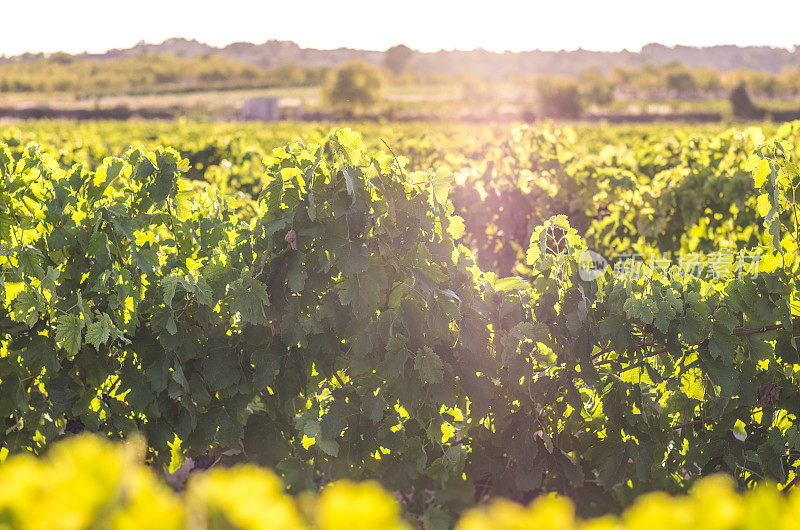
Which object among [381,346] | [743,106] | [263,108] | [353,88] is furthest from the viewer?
[353,88]

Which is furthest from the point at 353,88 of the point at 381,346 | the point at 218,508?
the point at 218,508

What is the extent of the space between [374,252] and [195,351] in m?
0.86

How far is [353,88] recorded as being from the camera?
75812 millimetres

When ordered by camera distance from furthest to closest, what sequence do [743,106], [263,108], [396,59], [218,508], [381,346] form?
[396,59] < [743,106] < [263,108] < [381,346] < [218,508]

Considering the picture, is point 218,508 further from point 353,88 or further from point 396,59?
point 396,59

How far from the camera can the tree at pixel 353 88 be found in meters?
75.8

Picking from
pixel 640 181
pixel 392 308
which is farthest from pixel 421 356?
pixel 640 181

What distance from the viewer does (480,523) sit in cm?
72

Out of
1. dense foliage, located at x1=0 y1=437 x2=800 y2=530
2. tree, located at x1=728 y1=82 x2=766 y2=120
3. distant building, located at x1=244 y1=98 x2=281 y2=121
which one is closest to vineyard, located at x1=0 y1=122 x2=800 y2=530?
dense foliage, located at x1=0 y1=437 x2=800 y2=530

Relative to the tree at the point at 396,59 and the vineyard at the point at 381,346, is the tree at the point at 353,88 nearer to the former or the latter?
the vineyard at the point at 381,346

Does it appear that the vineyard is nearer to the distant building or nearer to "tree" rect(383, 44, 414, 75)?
the distant building

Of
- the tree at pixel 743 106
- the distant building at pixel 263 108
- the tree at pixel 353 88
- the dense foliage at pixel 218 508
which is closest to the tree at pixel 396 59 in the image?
the tree at pixel 353 88

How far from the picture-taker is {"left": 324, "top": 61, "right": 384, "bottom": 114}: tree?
7581cm

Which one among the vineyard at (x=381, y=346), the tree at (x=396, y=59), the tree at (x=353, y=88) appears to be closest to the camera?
the vineyard at (x=381, y=346)
